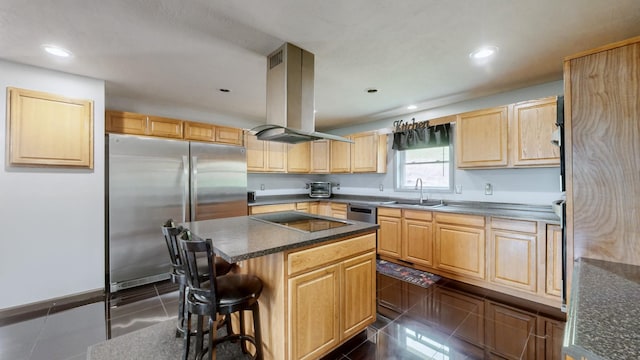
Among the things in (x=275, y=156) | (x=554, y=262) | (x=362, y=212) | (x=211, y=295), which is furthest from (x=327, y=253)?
(x=275, y=156)

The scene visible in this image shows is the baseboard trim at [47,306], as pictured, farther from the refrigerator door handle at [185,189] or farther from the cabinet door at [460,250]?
the cabinet door at [460,250]

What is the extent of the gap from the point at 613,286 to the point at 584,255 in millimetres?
377

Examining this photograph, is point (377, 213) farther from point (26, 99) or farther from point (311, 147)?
point (26, 99)

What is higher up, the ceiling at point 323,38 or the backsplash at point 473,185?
the ceiling at point 323,38

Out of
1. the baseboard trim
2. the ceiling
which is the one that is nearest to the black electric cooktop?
the ceiling

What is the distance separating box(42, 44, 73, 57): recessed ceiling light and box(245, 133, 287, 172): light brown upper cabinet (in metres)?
2.42

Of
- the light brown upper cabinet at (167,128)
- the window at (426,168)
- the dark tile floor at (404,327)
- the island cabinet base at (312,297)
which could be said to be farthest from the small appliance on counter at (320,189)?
the island cabinet base at (312,297)

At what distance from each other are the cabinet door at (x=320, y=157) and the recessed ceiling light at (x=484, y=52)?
10.7ft

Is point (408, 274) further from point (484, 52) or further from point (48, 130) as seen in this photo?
point (48, 130)

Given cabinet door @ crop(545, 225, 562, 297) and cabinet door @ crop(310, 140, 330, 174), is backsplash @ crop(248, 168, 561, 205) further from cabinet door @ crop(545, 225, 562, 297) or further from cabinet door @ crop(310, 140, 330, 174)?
cabinet door @ crop(545, 225, 562, 297)

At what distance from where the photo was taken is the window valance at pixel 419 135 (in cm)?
391

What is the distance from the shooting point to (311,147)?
556cm

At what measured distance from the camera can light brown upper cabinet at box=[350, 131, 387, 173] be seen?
4.60 metres

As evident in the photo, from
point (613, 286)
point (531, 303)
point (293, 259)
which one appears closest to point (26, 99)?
point (293, 259)
